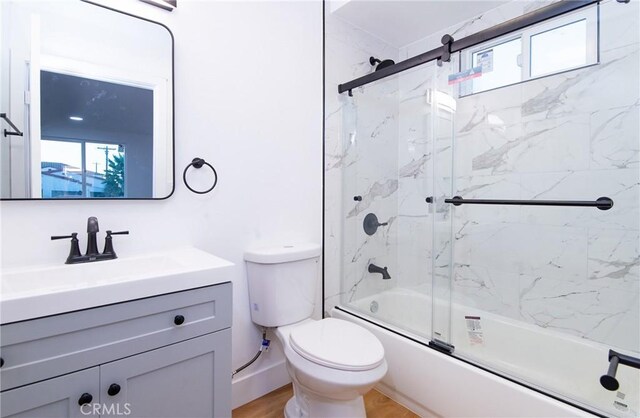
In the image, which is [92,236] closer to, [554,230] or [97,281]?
[97,281]

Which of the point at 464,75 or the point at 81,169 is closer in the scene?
the point at 81,169

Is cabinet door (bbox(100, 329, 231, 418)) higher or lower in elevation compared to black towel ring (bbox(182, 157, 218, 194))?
lower

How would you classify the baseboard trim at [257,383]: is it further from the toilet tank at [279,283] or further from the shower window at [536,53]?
the shower window at [536,53]

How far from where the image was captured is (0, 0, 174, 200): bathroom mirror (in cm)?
→ 109

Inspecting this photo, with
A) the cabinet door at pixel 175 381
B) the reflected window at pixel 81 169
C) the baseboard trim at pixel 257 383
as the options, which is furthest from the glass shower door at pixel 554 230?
the reflected window at pixel 81 169

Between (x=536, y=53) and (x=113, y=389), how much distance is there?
2512mm

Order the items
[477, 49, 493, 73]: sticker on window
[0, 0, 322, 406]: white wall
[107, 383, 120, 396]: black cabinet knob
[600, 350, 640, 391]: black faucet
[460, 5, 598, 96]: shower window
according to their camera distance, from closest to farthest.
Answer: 1. [107, 383, 120, 396]: black cabinet knob
2. [600, 350, 640, 391]: black faucet
3. [0, 0, 322, 406]: white wall
4. [460, 5, 598, 96]: shower window
5. [477, 49, 493, 73]: sticker on window

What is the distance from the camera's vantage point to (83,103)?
1.19 meters

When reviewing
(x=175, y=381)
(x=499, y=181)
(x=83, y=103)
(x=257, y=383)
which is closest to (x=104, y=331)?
(x=175, y=381)

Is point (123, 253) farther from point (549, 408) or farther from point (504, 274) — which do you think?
point (504, 274)

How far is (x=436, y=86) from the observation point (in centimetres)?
175

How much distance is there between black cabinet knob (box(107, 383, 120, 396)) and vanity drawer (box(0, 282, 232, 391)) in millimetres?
77

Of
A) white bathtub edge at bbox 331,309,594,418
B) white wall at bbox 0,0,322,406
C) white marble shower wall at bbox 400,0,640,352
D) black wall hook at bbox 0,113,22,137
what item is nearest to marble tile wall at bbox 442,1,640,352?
white marble shower wall at bbox 400,0,640,352

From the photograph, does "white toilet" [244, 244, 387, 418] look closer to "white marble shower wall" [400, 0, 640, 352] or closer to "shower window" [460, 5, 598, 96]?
"white marble shower wall" [400, 0, 640, 352]
